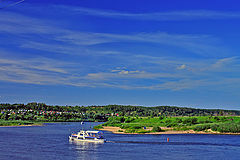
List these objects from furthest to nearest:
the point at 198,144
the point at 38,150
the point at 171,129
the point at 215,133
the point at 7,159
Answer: the point at 171,129 < the point at 215,133 < the point at 198,144 < the point at 38,150 < the point at 7,159

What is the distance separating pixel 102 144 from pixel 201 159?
36.5 m

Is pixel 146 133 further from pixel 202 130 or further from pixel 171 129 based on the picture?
pixel 202 130

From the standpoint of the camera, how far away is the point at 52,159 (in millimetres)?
70688

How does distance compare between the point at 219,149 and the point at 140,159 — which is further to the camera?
the point at 219,149

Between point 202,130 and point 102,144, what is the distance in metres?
58.0

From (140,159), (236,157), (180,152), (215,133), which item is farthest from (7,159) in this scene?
(215,133)

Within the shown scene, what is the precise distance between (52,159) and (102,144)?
2953 cm

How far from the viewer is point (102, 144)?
9856 centimetres

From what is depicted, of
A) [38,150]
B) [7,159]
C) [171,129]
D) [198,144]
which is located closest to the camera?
[7,159]

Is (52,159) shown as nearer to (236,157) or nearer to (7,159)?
(7,159)

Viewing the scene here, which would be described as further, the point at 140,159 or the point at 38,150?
the point at 38,150

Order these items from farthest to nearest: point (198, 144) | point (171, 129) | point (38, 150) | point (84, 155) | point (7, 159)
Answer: point (171, 129)
point (198, 144)
point (38, 150)
point (84, 155)
point (7, 159)

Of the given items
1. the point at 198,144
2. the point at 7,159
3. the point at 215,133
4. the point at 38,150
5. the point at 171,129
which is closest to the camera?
the point at 7,159

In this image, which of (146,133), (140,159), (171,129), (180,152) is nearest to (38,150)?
(140,159)
